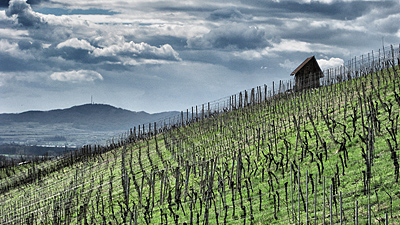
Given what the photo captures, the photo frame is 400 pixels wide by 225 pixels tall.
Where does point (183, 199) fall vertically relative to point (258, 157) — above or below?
below

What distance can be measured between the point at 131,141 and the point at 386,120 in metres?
32.7

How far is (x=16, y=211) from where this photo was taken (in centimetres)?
2752

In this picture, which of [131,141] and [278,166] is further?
[131,141]

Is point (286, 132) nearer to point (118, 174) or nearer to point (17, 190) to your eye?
point (118, 174)

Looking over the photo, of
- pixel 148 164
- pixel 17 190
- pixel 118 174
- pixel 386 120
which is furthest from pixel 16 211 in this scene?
pixel 386 120

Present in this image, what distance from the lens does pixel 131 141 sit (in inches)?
1806

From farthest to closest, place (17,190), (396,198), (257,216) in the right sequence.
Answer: (17,190), (257,216), (396,198)

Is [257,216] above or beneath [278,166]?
beneath

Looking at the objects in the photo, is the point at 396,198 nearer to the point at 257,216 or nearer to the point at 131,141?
the point at 257,216

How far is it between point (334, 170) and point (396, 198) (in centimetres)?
328

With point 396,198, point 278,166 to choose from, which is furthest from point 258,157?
point 396,198

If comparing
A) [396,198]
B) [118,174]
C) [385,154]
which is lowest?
[118,174]

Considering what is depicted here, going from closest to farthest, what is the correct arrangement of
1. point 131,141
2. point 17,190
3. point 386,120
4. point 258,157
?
point 386,120, point 258,157, point 17,190, point 131,141

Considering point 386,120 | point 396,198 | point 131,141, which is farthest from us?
point 131,141
